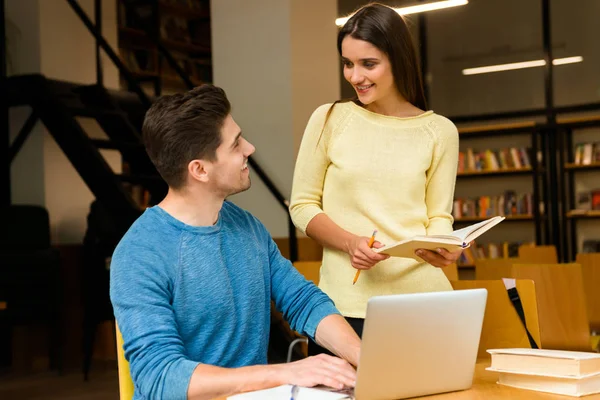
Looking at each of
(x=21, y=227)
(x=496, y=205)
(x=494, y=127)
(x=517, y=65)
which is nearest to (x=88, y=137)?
(x=21, y=227)

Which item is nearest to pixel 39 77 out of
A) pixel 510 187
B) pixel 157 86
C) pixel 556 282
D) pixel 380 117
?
pixel 157 86

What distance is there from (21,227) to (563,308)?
13.6 feet

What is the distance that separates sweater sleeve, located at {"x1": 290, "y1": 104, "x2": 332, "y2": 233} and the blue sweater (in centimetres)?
25

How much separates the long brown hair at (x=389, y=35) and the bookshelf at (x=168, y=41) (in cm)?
645

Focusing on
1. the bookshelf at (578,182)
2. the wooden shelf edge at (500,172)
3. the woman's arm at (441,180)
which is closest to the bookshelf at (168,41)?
the wooden shelf edge at (500,172)

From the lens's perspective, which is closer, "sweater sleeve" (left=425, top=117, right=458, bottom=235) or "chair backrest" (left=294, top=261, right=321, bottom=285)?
"sweater sleeve" (left=425, top=117, right=458, bottom=235)

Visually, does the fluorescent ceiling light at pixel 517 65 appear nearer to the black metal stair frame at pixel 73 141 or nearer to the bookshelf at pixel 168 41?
the bookshelf at pixel 168 41

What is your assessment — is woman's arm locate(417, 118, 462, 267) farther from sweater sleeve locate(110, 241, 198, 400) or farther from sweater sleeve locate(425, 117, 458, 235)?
sweater sleeve locate(110, 241, 198, 400)

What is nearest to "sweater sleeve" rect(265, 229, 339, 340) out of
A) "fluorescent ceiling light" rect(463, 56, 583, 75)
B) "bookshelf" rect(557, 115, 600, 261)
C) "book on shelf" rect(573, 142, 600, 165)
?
"bookshelf" rect(557, 115, 600, 261)

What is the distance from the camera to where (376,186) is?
206 centimetres

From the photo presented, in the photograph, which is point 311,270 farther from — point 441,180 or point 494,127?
point 494,127

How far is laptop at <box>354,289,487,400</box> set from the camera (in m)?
1.33

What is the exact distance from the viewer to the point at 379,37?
2027mm

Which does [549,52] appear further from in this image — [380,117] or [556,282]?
[380,117]
